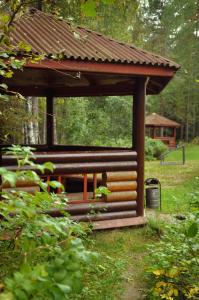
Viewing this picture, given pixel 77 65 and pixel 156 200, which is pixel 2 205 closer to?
pixel 77 65

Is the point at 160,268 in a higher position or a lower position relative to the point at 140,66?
lower

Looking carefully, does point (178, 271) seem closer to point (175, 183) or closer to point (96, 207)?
point (96, 207)

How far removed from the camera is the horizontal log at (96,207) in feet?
24.1

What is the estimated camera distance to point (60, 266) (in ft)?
6.93

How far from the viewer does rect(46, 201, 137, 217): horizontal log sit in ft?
24.1

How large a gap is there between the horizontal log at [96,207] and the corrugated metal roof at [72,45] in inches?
103

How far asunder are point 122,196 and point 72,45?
9.69 feet

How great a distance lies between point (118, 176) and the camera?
7.88m

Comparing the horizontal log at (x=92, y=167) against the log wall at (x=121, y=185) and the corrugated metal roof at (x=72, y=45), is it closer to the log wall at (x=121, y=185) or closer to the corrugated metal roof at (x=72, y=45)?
the log wall at (x=121, y=185)

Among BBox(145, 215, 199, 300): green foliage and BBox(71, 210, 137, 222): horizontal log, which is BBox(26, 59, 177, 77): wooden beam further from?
BBox(145, 215, 199, 300): green foliage

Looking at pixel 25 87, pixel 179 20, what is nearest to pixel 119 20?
pixel 25 87

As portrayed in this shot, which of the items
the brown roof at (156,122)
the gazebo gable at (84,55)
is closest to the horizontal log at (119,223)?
the gazebo gable at (84,55)

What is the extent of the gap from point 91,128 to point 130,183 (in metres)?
16.8

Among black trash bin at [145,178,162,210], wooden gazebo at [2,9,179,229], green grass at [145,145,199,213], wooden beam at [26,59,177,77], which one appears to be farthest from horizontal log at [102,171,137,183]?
wooden beam at [26,59,177,77]
